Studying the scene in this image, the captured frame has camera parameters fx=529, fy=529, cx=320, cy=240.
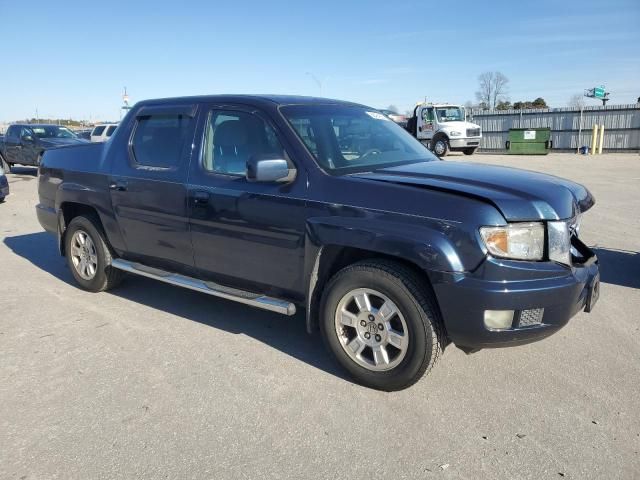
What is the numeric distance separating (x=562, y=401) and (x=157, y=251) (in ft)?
10.7

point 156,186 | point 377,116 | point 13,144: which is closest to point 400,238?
point 377,116

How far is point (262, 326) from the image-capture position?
439 centimetres

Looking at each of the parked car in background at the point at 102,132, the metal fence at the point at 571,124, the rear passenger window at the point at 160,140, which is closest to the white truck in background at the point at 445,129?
the metal fence at the point at 571,124

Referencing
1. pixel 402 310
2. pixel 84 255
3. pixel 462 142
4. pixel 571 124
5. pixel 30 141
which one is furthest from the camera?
pixel 571 124

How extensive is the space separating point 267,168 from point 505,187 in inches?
57.9

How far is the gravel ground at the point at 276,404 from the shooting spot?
2633 millimetres

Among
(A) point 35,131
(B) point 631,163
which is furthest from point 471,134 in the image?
(A) point 35,131

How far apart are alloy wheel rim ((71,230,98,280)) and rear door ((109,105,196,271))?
0.60 metres

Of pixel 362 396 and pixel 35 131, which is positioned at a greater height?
pixel 35 131

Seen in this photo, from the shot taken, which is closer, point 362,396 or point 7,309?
point 362,396

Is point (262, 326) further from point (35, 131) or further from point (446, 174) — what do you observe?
point (35, 131)

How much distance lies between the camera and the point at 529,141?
93.7 feet

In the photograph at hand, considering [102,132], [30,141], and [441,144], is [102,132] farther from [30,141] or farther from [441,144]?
[441,144]

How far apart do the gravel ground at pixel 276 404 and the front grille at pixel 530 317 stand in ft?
1.74
